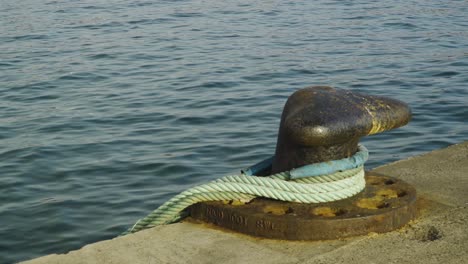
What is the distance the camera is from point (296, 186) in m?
4.04

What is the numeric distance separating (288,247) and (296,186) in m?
0.35

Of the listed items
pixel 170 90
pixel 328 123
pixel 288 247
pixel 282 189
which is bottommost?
pixel 170 90

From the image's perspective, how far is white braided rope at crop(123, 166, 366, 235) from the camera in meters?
4.04

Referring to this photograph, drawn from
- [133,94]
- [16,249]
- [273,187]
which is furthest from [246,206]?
[133,94]

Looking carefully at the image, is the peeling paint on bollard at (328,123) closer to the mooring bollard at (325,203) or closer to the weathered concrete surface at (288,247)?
the mooring bollard at (325,203)

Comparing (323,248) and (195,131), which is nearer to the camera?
(323,248)

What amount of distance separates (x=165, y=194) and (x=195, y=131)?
2003mm

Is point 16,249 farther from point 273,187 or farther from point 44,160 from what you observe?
point 273,187

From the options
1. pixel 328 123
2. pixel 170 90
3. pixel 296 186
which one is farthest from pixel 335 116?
pixel 170 90

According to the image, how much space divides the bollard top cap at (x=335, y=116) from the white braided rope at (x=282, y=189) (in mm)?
183

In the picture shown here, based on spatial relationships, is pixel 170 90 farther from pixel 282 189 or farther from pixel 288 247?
pixel 288 247

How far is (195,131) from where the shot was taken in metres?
9.10

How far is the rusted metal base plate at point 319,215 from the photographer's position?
12.6ft

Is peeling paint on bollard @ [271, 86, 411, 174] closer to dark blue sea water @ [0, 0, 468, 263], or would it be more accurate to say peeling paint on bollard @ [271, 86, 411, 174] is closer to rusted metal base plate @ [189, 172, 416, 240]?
rusted metal base plate @ [189, 172, 416, 240]
